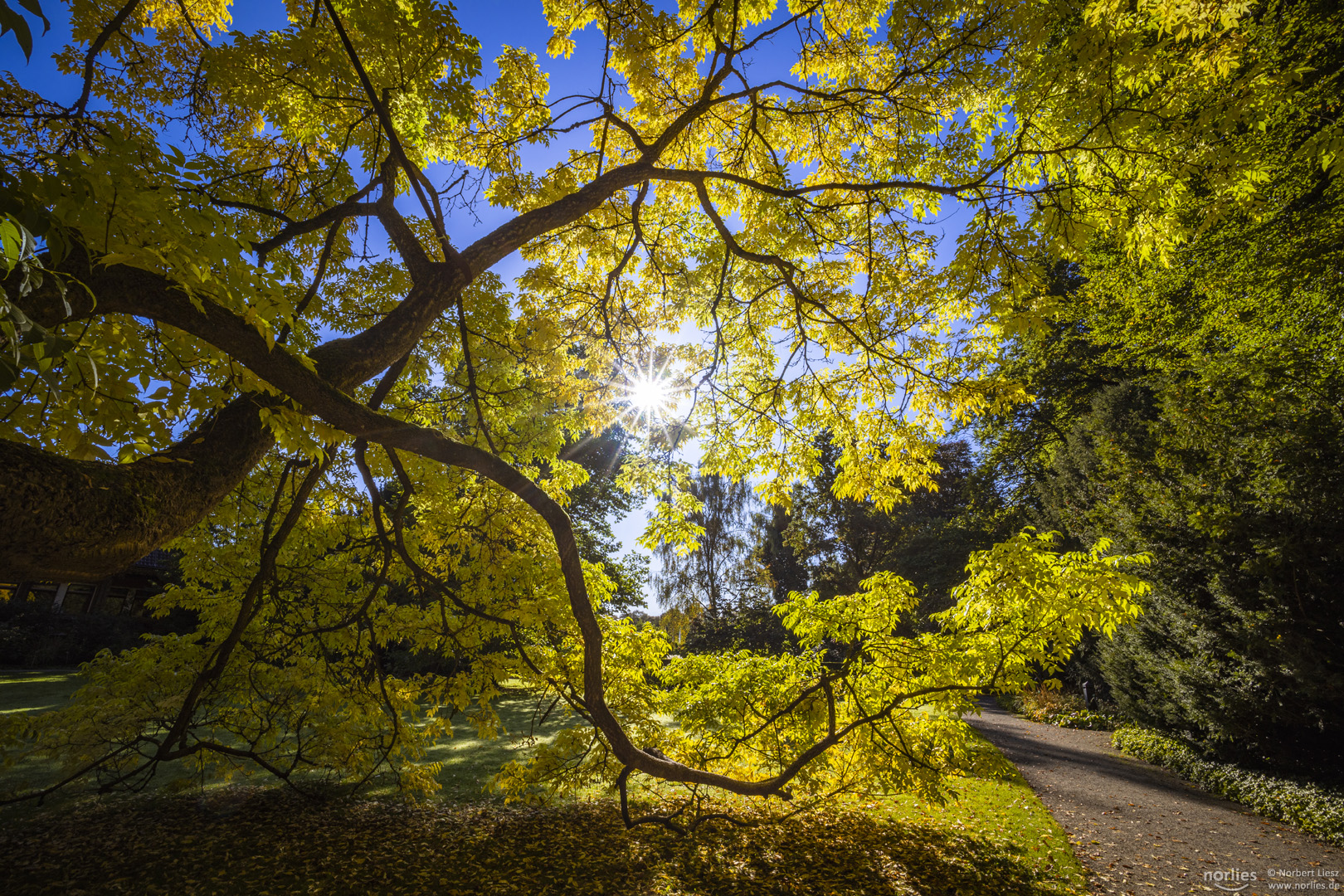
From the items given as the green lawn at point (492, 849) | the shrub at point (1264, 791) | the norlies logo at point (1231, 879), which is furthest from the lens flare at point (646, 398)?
the shrub at point (1264, 791)

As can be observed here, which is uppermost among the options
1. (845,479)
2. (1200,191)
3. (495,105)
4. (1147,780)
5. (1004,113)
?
(1200,191)

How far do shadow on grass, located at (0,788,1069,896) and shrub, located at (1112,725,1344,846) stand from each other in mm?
4440

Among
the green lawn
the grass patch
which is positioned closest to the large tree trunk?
the green lawn

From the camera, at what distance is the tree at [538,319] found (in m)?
2.32

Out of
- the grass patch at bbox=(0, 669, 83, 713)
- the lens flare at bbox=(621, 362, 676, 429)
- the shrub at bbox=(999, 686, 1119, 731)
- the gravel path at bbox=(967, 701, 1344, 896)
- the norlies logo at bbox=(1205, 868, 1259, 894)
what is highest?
the lens flare at bbox=(621, 362, 676, 429)

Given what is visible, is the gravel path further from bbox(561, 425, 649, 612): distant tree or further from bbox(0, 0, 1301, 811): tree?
bbox(561, 425, 649, 612): distant tree

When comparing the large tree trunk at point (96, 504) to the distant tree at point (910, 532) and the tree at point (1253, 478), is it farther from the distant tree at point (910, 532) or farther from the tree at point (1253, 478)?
the distant tree at point (910, 532)

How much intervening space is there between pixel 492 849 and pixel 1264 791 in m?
11.3

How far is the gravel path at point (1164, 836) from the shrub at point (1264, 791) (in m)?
0.20

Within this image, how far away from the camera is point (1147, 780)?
361 inches

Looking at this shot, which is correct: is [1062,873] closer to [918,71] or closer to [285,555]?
[918,71]

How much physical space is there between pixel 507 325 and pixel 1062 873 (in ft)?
28.9

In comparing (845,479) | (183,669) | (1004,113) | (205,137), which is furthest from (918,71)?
(183,669)

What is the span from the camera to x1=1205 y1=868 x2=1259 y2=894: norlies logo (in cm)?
507
